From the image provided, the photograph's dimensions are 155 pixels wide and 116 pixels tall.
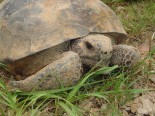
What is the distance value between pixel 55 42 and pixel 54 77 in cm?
37

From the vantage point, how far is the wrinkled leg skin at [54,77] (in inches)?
131

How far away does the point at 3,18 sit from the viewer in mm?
3971

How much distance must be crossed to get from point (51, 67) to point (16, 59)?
1.49 feet

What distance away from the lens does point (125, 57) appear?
12.4 ft

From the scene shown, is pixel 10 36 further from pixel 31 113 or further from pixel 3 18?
pixel 31 113

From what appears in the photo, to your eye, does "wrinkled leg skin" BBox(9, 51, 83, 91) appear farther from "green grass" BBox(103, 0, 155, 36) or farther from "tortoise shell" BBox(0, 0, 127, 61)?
"green grass" BBox(103, 0, 155, 36)

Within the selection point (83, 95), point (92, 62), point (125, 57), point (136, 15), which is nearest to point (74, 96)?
point (83, 95)

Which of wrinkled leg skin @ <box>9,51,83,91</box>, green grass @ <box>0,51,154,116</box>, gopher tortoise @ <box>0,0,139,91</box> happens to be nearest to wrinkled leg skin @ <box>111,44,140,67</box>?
gopher tortoise @ <box>0,0,139,91</box>

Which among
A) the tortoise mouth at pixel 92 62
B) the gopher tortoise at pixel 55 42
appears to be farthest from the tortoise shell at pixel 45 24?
the tortoise mouth at pixel 92 62

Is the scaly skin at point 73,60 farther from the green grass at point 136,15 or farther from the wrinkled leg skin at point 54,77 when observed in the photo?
the green grass at point 136,15

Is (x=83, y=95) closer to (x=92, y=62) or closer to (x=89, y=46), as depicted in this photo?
(x=92, y=62)

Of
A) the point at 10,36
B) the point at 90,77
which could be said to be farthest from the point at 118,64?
the point at 10,36

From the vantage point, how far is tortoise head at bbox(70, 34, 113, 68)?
3.53 meters

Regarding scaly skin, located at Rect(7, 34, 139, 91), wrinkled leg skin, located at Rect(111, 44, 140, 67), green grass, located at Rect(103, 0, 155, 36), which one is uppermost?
scaly skin, located at Rect(7, 34, 139, 91)
